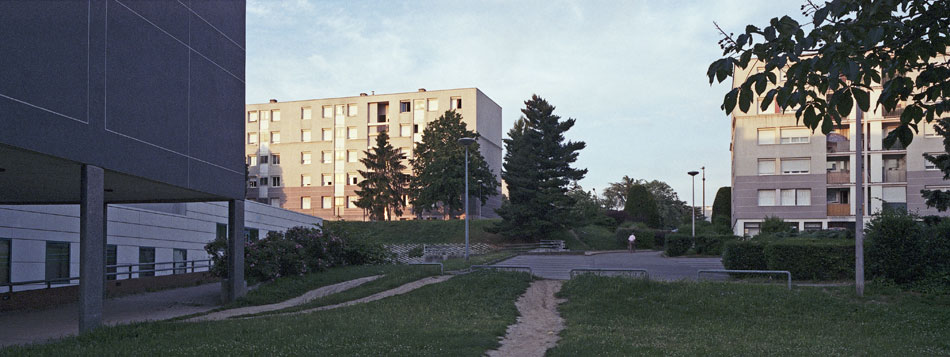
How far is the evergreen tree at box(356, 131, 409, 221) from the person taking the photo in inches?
2736

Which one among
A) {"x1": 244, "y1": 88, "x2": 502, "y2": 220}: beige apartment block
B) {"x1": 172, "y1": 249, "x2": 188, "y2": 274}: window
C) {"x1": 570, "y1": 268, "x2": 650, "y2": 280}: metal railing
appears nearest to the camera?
{"x1": 570, "y1": 268, "x2": 650, "y2": 280}: metal railing

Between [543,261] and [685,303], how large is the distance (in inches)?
808

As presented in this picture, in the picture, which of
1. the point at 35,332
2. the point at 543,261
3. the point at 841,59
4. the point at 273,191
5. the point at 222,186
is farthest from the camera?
the point at 273,191

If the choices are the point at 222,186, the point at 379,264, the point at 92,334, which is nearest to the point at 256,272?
the point at 222,186

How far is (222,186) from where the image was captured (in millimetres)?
19812

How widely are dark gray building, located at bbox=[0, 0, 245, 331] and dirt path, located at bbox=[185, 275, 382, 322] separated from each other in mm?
1543

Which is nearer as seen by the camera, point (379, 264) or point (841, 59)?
point (841, 59)

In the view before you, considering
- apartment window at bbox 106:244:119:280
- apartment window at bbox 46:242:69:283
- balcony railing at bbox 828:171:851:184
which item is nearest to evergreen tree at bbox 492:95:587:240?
balcony railing at bbox 828:171:851:184

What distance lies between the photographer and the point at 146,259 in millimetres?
27438

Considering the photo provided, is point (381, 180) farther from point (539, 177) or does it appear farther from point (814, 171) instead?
point (814, 171)

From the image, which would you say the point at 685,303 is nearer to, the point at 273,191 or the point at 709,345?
the point at 709,345

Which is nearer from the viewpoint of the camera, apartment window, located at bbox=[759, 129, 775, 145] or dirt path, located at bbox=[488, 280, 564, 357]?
dirt path, located at bbox=[488, 280, 564, 357]

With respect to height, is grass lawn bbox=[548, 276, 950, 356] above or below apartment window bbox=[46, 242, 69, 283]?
below

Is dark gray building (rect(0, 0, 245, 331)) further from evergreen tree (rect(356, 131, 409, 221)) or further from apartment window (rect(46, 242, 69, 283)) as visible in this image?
evergreen tree (rect(356, 131, 409, 221))
